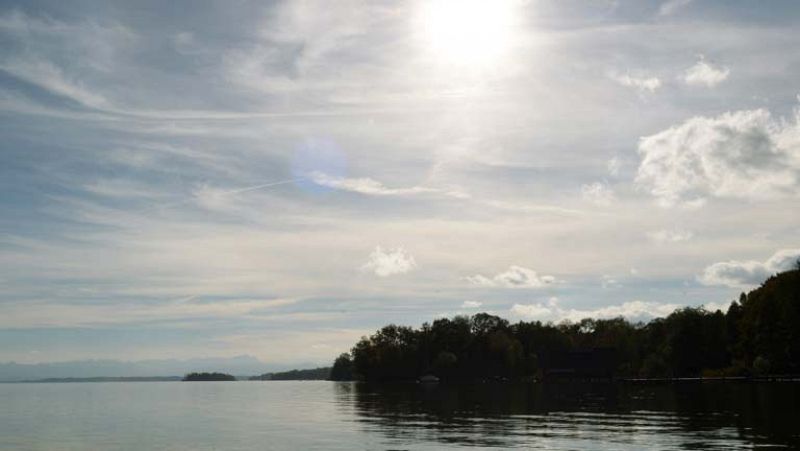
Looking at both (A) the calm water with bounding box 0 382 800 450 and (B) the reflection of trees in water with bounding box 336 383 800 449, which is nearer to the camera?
(A) the calm water with bounding box 0 382 800 450

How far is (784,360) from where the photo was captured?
167375 millimetres

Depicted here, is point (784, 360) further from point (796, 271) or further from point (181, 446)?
point (181, 446)

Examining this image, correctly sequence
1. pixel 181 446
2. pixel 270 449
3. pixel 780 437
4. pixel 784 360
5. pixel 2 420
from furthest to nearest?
pixel 784 360
pixel 2 420
pixel 181 446
pixel 270 449
pixel 780 437

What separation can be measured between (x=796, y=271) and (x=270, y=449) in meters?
151

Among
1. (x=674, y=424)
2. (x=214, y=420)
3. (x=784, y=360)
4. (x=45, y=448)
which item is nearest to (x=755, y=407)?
(x=674, y=424)

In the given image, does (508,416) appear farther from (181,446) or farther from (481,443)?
(181,446)

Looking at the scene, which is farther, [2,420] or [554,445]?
[2,420]

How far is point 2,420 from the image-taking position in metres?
104

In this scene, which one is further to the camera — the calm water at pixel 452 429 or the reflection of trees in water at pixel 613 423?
the reflection of trees in water at pixel 613 423

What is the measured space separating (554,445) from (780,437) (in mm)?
15562

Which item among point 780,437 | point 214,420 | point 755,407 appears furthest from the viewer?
point 214,420

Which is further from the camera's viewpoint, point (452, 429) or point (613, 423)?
point (613, 423)

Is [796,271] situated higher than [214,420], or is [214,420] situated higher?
[796,271]

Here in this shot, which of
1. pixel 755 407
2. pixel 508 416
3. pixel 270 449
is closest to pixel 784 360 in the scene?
pixel 755 407
